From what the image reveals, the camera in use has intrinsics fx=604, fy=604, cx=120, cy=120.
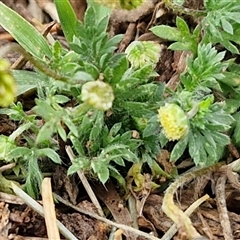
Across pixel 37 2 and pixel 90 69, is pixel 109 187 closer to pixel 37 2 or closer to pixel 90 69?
pixel 90 69

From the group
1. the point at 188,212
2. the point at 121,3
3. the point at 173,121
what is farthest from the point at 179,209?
the point at 121,3

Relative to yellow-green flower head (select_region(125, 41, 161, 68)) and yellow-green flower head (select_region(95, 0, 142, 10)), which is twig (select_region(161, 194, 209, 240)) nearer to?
yellow-green flower head (select_region(125, 41, 161, 68))

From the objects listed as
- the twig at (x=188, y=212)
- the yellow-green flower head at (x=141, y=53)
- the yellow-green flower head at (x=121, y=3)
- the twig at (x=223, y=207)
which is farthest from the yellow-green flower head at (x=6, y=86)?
Answer: the twig at (x=223, y=207)

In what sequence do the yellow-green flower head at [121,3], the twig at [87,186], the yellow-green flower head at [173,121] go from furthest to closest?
the twig at [87,186], the yellow-green flower head at [173,121], the yellow-green flower head at [121,3]

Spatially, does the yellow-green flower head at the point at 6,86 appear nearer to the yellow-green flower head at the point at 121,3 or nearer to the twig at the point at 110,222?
the yellow-green flower head at the point at 121,3

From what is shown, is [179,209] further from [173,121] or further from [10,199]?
[10,199]

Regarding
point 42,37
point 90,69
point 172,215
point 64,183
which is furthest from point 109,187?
point 42,37

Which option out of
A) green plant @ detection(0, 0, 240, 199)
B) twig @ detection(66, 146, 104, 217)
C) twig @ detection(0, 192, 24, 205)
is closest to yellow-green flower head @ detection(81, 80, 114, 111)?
green plant @ detection(0, 0, 240, 199)
